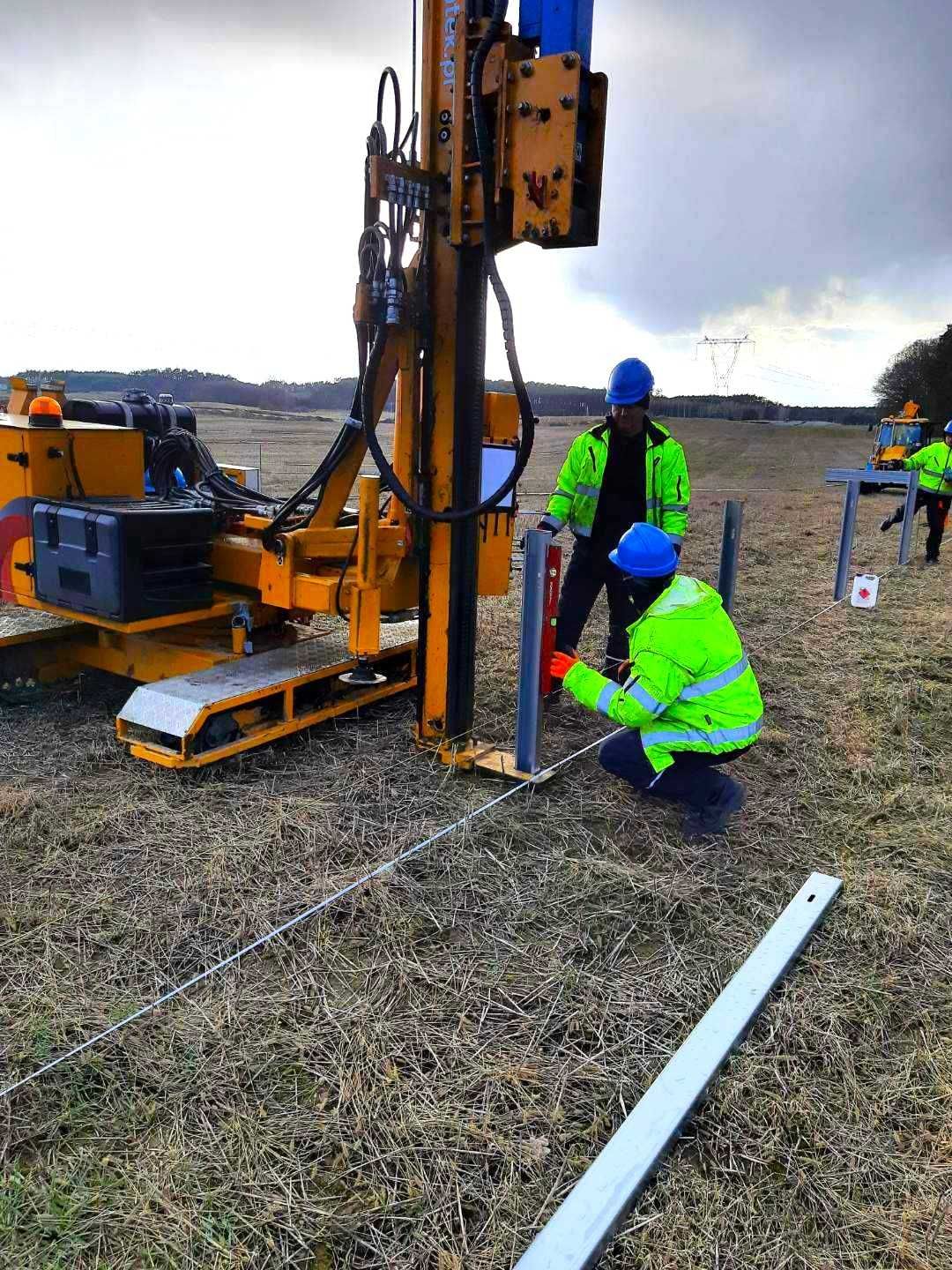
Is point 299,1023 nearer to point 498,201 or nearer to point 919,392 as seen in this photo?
point 498,201

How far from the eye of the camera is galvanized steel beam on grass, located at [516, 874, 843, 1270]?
2.12m

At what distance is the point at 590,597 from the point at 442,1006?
9.57ft

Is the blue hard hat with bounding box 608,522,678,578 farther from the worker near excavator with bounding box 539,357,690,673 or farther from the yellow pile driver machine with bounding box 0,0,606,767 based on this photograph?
the worker near excavator with bounding box 539,357,690,673

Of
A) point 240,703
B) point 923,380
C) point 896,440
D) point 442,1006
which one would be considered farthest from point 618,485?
point 923,380

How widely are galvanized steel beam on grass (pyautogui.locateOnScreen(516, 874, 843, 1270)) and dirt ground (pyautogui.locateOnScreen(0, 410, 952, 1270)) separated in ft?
0.21

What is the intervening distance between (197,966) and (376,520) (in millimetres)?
2162

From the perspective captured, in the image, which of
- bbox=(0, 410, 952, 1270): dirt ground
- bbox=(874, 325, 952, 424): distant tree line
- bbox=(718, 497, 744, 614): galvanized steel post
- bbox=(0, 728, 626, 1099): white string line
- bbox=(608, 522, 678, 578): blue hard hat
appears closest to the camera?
bbox=(0, 410, 952, 1270): dirt ground

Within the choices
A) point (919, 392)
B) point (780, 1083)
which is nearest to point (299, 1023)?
point (780, 1083)

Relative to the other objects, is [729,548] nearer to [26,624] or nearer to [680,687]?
[680,687]

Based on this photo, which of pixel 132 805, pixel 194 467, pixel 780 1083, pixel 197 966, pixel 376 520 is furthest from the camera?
pixel 194 467

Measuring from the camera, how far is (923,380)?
4638 centimetres

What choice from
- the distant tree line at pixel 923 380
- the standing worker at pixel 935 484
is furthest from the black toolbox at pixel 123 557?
the distant tree line at pixel 923 380

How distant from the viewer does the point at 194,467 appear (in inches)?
230

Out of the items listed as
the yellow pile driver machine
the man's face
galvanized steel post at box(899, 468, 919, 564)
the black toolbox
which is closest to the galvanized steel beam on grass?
the yellow pile driver machine
